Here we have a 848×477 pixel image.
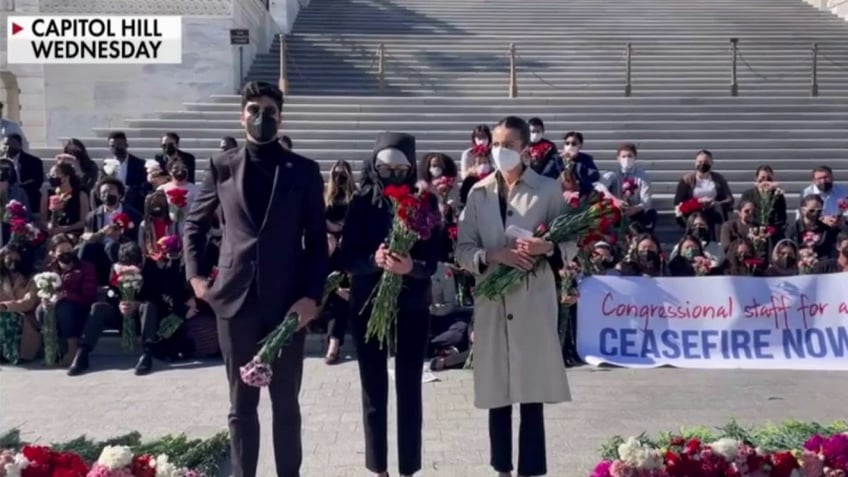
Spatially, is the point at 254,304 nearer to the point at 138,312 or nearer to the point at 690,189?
the point at 138,312

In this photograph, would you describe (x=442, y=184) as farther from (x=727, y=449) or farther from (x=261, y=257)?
(x=727, y=449)

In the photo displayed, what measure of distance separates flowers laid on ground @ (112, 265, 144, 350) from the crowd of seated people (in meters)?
0.06

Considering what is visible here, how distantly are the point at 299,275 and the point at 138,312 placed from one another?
217 inches

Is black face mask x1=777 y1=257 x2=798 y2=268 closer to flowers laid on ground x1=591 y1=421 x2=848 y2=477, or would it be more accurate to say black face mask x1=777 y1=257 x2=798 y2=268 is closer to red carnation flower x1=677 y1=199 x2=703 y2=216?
red carnation flower x1=677 y1=199 x2=703 y2=216

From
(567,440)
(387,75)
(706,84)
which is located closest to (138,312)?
(567,440)

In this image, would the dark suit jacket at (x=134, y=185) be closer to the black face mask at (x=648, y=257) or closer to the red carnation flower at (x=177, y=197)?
the red carnation flower at (x=177, y=197)

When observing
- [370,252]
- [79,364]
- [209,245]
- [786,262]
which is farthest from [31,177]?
[370,252]

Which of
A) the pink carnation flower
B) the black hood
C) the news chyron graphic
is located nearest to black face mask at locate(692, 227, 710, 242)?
the news chyron graphic

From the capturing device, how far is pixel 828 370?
34.0 feet

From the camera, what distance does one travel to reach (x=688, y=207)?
1343 cm

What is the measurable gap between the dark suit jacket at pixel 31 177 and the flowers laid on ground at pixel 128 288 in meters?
4.12

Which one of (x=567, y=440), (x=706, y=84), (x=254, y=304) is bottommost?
(x=567, y=440)

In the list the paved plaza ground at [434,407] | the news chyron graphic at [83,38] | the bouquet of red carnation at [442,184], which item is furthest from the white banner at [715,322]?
the news chyron graphic at [83,38]

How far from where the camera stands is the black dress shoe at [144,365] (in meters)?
10.4
